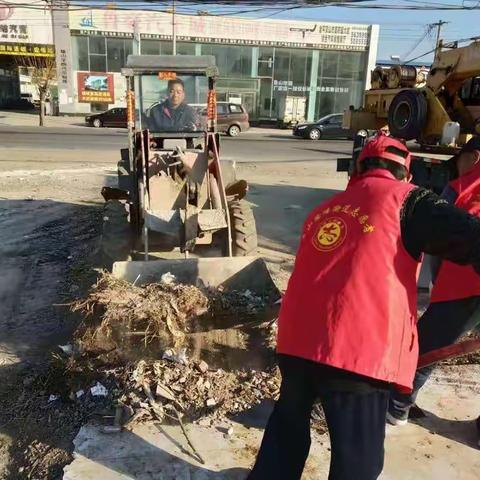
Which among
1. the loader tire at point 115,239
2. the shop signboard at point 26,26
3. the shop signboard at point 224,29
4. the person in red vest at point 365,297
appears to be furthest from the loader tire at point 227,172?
the shop signboard at point 26,26

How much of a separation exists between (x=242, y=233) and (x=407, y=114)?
15.7 feet

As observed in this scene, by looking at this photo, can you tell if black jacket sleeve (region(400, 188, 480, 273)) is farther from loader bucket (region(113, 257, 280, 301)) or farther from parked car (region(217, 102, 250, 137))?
parked car (region(217, 102, 250, 137))

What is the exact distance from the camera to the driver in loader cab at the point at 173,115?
6668 millimetres

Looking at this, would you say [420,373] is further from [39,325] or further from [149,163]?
[149,163]

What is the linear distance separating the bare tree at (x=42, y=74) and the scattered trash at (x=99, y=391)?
27826 millimetres

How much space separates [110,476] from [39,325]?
2354mm

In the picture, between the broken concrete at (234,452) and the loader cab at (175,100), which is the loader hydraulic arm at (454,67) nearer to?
the loader cab at (175,100)

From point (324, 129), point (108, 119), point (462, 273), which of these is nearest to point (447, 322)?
point (462, 273)

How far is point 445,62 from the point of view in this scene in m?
8.76

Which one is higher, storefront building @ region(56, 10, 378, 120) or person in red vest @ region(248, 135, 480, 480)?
storefront building @ region(56, 10, 378, 120)

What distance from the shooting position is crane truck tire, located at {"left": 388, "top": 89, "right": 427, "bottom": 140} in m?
8.83

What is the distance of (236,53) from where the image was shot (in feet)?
119

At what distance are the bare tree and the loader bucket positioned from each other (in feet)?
87.1

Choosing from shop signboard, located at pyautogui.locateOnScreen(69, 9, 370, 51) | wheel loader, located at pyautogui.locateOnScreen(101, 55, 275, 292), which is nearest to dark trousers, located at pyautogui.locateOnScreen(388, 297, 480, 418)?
wheel loader, located at pyautogui.locateOnScreen(101, 55, 275, 292)
